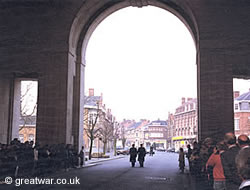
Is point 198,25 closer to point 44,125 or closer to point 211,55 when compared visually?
point 211,55

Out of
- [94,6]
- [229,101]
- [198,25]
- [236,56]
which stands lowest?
[229,101]

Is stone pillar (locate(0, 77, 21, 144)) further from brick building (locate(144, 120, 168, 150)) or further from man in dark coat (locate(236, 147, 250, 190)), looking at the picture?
brick building (locate(144, 120, 168, 150))

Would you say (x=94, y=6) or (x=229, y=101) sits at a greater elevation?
(x=94, y=6)

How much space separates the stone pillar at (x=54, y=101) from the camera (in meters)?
20.6

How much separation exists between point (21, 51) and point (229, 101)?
12718 millimetres

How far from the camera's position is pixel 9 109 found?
24.0 m

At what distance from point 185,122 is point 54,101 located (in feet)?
274

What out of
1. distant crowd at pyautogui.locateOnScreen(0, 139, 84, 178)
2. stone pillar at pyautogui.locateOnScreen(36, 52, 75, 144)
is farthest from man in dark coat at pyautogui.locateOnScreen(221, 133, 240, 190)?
stone pillar at pyautogui.locateOnScreen(36, 52, 75, 144)

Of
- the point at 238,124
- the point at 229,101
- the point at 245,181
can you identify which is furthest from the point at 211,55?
the point at 238,124

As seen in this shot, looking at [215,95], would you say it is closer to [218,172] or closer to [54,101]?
[54,101]

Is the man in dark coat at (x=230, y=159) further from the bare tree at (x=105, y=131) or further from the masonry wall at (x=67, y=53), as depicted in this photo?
the bare tree at (x=105, y=131)

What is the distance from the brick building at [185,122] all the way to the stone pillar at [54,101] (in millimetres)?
71816

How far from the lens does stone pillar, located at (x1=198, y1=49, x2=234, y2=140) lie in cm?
1930

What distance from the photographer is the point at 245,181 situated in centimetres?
305
